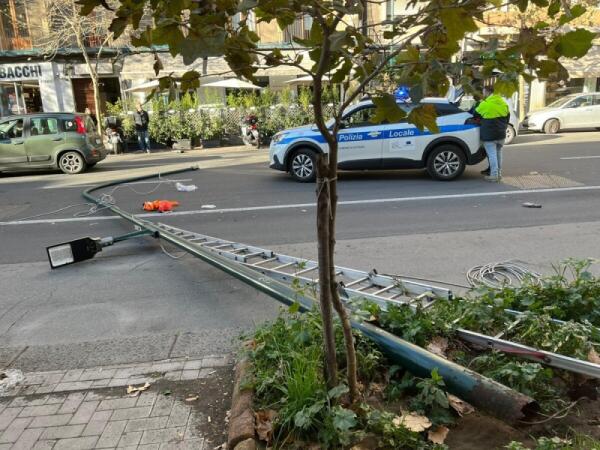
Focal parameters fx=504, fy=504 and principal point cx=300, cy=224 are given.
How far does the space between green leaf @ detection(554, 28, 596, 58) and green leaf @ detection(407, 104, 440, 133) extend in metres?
0.52

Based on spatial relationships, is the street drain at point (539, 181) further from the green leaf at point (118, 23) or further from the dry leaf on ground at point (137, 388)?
the green leaf at point (118, 23)

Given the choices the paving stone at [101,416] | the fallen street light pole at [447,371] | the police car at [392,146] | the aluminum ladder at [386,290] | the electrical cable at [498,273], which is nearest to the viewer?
the fallen street light pole at [447,371]

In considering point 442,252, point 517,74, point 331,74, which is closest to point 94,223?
point 442,252

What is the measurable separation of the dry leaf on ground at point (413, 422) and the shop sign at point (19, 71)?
26.1 m

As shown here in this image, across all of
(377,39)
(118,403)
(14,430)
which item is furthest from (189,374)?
(377,39)

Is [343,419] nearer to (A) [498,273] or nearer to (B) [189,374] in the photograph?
(B) [189,374]

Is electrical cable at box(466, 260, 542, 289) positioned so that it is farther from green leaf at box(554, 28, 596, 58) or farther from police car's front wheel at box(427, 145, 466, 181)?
police car's front wheel at box(427, 145, 466, 181)

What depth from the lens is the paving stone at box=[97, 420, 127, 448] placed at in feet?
8.87

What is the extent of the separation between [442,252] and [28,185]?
10.6m

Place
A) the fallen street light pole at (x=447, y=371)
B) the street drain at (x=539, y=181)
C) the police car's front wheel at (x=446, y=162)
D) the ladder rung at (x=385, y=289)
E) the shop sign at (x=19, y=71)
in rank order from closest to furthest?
the fallen street light pole at (x=447, y=371), the ladder rung at (x=385, y=289), the street drain at (x=539, y=181), the police car's front wheel at (x=446, y=162), the shop sign at (x=19, y=71)

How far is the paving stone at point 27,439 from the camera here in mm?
2721

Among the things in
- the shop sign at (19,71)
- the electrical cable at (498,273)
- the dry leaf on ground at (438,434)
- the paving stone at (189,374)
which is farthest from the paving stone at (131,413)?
the shop sign at (19,71)

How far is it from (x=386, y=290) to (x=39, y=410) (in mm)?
2412

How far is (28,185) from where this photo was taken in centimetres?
1239
